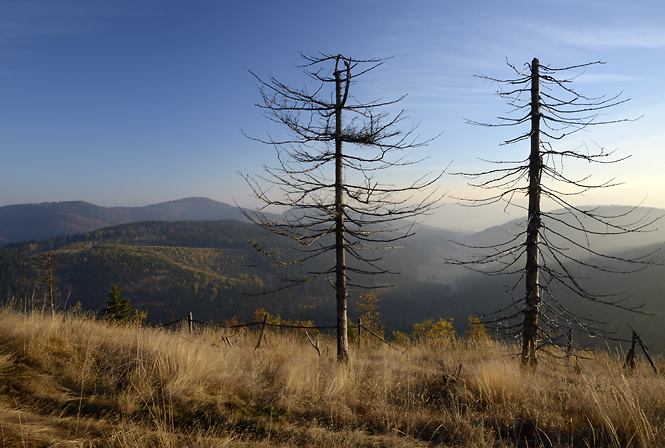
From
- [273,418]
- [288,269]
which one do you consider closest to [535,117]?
→ [273,418]

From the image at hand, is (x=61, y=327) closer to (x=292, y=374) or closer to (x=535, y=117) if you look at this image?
(x=292, y=374)

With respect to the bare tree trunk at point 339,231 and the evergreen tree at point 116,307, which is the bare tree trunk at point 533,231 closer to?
the bare tree trunk at point 339,231

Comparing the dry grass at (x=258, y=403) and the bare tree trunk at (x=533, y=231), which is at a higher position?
the bare tree trunk at (x=533, y=231)

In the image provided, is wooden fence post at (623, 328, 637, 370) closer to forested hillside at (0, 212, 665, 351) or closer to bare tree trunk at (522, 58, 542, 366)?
bare tree trunk at (522, 58, 542, 366)

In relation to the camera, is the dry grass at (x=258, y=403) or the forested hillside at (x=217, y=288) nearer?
the dry grass at (x=258, y=403)

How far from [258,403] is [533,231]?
623 cm

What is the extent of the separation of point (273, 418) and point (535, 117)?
746 cm

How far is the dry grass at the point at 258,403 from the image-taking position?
3.35 metres

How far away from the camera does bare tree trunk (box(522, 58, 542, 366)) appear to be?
7.03 meters

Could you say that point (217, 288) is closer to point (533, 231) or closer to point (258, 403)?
point (533, 231)

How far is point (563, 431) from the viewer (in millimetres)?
3898

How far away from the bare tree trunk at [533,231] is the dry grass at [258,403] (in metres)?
1.47

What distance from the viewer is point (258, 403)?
173 inches

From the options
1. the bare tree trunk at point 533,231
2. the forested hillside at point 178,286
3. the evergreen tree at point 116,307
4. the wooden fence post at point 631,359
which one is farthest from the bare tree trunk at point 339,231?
the forested hillside at point 178,286
